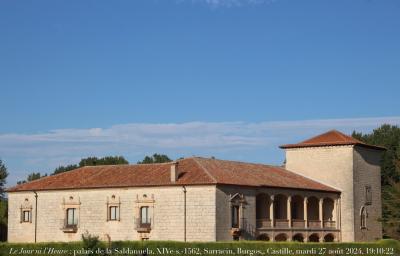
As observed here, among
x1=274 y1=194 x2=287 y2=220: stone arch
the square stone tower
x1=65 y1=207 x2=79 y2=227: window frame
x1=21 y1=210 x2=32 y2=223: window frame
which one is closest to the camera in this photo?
x1=65 y1=207 x2=79 y2=227: window frame

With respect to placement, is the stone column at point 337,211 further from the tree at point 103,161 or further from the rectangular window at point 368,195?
the tree at point 103,161

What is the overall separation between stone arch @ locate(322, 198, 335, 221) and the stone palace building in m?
0.09

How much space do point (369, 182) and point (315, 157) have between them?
18.5 feet

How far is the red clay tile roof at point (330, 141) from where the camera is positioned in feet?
226

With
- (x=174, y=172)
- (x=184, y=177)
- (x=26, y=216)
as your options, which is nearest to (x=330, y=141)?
(x=184, y=177)

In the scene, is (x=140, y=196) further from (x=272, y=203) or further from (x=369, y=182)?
(x=369, y=182)

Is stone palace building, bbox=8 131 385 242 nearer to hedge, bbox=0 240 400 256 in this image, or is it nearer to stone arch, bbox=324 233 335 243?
stone arch, bbox=324 233 335 243

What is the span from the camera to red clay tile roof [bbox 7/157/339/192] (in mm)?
57219

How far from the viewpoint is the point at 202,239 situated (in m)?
54.8

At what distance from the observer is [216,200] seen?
54844 millimetres

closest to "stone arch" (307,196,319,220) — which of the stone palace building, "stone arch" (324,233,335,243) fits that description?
the stone palace building

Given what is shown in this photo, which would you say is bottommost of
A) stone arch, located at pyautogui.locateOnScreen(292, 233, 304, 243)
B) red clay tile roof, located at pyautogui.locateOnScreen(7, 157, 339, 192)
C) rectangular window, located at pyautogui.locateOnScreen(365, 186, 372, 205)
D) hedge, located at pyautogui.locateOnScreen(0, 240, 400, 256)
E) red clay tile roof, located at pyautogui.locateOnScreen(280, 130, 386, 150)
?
hedge, located at pyautogui.locateOnScreen(0, 240, 400, 256)

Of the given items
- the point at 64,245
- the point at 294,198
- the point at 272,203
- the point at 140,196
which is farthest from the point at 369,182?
the point at 64,245

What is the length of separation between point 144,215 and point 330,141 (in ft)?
67.0
